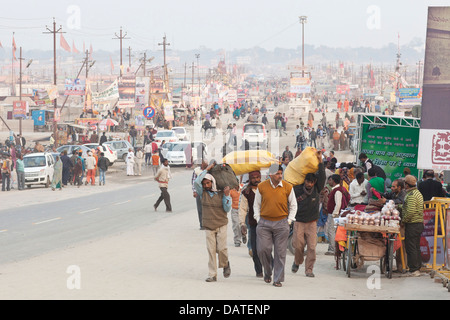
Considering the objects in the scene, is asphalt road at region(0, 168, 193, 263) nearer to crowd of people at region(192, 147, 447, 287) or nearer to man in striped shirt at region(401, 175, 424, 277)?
crowd of people at region(192, 147, 447, 287)

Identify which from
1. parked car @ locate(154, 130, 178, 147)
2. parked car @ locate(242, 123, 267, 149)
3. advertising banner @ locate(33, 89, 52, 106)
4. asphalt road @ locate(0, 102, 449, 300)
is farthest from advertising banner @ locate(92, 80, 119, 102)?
asphalt road @ locate(0, 102, 449, 300)

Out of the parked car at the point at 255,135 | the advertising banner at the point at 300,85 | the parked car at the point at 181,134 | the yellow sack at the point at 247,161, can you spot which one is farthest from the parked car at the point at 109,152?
the advertising banner at the point at 300,85

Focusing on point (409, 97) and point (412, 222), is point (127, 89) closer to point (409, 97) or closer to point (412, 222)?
point (409, 97)

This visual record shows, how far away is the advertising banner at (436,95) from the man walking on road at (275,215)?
8.63 feet

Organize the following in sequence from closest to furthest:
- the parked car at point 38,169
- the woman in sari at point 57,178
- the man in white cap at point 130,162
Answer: the woman in sari at point 57,178 → the parked car at point 38,169 → the man in white cap at point 130,162

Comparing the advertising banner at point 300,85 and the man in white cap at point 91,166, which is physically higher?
the advertising banner at point 300,85

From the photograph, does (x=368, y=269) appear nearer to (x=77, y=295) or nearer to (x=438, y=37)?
(x=438, y=37)

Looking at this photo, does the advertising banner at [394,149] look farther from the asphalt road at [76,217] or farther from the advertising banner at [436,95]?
the advertising banner at [436,95]

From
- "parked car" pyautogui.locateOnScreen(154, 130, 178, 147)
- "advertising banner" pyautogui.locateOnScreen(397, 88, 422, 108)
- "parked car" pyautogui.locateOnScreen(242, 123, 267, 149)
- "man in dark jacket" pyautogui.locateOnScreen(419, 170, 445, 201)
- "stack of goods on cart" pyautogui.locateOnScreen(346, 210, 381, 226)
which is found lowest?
"parked car" pyautogui.locateOnScreen(154, 130, 178, 147)

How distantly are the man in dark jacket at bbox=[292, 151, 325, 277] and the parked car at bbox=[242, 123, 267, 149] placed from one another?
37.3 metres

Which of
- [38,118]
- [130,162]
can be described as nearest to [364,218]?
[130,162]

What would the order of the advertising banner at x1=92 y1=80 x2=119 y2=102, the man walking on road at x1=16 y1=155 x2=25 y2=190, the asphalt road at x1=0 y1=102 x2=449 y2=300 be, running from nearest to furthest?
the asphalt road at x1=0 y1=102 x2=449 y2=300, the man walking on road at x1=16 y1=155 x2=25 y2=190, the advertising banner at x1=92 y1=80 x2=119 y2=102

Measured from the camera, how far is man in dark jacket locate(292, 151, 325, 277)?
502 inches

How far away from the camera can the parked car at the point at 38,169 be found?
36188 mm
